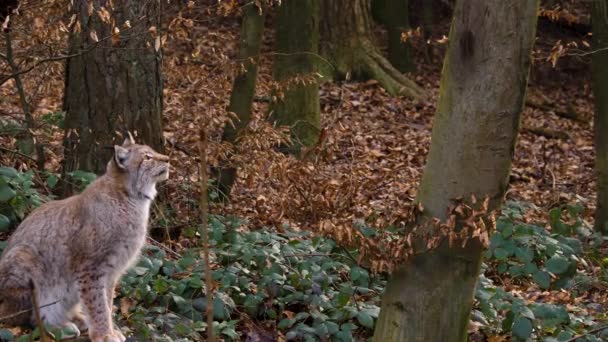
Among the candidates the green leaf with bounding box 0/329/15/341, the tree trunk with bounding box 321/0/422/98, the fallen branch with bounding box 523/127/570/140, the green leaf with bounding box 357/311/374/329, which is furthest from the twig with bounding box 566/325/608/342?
the tree trunk with bounding box 321/0/422/98

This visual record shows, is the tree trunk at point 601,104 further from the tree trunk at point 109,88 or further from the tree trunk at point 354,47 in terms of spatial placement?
the tree trunk at point 354,47

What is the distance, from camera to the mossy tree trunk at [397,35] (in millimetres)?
19484

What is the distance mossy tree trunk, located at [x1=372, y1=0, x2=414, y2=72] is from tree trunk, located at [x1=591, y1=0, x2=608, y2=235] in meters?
8.03

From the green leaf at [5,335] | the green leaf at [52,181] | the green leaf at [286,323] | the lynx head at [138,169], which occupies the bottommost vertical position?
the green leaf at [286,323]

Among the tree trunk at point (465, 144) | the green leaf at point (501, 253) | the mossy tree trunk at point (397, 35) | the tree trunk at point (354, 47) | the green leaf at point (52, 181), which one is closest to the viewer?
the tree trunk at point (465, 144)

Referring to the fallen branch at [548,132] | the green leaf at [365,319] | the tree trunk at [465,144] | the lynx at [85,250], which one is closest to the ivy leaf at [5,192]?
the lynx at [85,250]

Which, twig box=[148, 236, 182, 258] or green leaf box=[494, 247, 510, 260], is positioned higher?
green leaf box=[494, 247, 510, 260]

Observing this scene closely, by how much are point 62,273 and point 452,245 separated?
2.61m

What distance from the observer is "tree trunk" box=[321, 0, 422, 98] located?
17.7 metres

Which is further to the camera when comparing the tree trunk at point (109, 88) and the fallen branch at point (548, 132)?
the fallen branch at point (548, 132)

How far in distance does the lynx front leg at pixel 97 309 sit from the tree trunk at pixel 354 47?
39.4 feet

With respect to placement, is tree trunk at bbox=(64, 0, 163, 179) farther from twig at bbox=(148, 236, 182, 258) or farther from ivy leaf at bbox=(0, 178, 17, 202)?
ivy leaf at bbox=(0, 178, 17, 202)

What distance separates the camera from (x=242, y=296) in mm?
7168

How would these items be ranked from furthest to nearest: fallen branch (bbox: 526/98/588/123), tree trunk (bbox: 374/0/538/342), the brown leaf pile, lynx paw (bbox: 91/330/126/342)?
fallen branch (bbox: 526/98/588/123), the brown leaf pile, lynx paw (bbox: 91/330/126/342), tree trunk (bbox: 374/0/538/342)
